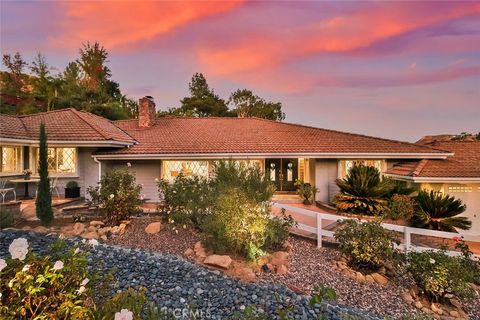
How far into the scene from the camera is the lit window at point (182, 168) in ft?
50.0

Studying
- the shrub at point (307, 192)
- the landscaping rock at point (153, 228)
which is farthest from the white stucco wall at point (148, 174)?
the shrub at point (307, 192)

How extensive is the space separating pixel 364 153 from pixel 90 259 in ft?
42.3

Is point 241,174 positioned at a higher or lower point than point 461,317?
higher

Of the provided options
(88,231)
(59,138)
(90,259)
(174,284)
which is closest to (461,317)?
(174,284)

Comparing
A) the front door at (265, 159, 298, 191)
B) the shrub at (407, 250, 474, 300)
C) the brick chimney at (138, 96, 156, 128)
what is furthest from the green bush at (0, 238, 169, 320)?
the brick chimney at (138, 96, 156, 128)

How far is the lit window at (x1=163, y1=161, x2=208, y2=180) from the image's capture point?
15242 millimetres

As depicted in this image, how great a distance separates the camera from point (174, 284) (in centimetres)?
486

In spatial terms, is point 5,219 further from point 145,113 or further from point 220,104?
→ point 220,104

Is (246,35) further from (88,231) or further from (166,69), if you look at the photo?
(88,231)

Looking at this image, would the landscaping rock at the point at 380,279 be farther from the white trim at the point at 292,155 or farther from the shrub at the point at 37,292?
the white trim at the point at 292,155

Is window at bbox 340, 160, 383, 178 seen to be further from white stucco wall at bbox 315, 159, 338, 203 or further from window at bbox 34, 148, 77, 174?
window at bbox 34, 148, 77, 174

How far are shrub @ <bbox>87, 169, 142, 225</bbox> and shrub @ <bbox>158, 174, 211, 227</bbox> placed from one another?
3.29 feet

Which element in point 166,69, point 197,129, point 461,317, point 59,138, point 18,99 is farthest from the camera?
point 18,99

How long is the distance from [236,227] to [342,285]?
2726mm
